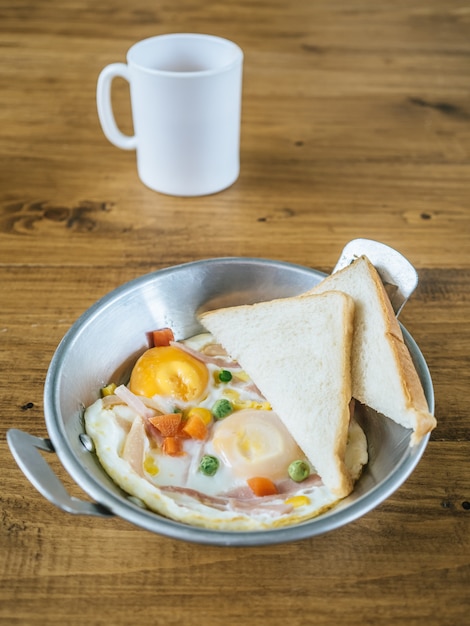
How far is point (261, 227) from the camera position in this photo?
249 centimetres

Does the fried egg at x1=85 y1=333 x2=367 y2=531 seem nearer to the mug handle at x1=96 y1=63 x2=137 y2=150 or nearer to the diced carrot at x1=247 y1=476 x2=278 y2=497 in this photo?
the diced carrot at x1=247 y1=476 x2=278 y2=497

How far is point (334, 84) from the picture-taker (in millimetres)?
3342

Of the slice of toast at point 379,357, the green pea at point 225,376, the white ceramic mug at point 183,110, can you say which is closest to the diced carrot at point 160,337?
the green pea at point 225,376

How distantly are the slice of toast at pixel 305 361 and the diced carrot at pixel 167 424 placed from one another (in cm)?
22

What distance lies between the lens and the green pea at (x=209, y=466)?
152 centimetres

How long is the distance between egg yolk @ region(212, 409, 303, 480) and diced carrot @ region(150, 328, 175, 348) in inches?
12.8

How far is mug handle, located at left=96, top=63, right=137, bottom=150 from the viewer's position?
248cm

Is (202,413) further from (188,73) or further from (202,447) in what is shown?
(188,73)

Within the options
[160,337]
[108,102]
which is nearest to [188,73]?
[108,102]

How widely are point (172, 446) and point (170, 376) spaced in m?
0.20

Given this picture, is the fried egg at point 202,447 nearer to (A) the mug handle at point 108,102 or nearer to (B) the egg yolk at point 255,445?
(B) the egg yolk at point 255,445

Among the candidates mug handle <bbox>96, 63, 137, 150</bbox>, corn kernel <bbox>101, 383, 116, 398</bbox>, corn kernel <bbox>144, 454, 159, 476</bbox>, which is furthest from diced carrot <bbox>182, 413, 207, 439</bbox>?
mug handle <bbox>96, 63, 137, 150</bbox>

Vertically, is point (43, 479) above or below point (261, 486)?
above

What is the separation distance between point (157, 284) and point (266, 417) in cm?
48
